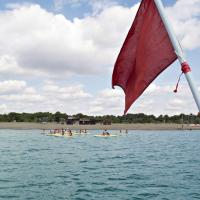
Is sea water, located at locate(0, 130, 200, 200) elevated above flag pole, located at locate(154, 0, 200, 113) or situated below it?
below

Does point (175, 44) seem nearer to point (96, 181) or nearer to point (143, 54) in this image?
point (143, 54)

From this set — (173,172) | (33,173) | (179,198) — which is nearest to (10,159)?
(33,173)

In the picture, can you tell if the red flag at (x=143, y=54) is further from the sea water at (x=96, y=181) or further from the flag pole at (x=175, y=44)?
the sea water at (x=96, y=181)

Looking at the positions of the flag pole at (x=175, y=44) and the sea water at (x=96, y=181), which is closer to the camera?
the flag pole at (x=175, y=44)

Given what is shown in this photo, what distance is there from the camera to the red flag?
7250 millimetres

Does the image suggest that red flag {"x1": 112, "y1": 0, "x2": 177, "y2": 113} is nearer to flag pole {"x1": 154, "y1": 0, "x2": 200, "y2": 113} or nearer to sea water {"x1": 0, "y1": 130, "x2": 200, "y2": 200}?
flag pole {"x1": 154, "y1": 0, "x2": 200, "y2": 113}

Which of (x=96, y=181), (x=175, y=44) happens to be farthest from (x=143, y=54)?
(x=96, y=181)

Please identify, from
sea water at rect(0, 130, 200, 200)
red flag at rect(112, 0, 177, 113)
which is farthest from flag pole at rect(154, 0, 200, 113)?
sea water at rect(0, 130, 200, 200)

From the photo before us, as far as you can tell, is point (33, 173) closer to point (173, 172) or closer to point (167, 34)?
point (173, 172)

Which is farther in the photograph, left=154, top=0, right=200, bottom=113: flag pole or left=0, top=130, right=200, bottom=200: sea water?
left=0, top=130, right=200, bottom=200: sea water

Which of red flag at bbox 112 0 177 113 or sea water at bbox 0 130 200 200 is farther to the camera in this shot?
sea water at bbox 0 130 200 200

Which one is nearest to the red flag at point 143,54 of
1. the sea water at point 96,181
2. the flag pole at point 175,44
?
the flag pole at point 175,44

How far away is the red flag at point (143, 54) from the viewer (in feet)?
23.8

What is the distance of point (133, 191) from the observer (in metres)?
27.4
